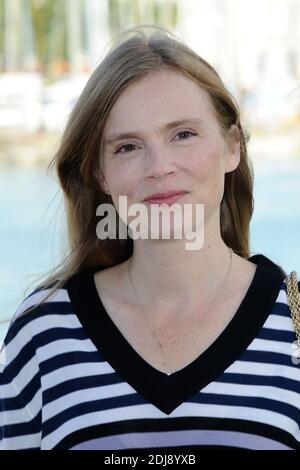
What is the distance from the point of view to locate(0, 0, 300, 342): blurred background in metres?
14.6

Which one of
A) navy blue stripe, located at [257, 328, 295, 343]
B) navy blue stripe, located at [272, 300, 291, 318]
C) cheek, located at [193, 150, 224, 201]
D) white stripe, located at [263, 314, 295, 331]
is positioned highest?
cheek, located at [193, 150, 224, 201]

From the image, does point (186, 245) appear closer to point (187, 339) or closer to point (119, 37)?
point (187, 339)

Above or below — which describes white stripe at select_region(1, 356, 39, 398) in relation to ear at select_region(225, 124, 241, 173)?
below

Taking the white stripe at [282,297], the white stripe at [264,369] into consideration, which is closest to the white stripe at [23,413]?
the white stripe at [264,369]

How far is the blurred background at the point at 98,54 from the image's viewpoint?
14.6m

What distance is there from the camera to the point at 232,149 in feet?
6.02

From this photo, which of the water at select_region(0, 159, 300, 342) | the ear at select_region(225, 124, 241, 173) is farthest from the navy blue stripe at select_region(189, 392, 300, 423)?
the water at select_region(0, 159, 300, 342)

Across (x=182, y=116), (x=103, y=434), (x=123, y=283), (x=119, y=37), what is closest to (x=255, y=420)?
(x=103, y=434)

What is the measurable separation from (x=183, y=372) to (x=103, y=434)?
0.18 meters

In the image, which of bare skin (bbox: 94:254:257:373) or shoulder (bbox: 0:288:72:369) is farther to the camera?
shoulder (bbox: 0:288:72:369)

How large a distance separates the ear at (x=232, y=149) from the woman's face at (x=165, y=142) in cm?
6

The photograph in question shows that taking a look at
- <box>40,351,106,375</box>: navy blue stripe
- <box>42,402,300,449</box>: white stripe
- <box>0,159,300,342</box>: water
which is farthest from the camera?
<box>0,159,300,342</box>: water

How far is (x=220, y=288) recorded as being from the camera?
1771 mm

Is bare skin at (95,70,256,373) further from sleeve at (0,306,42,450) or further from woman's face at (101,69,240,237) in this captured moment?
sleeve at (0,306,42,450)
